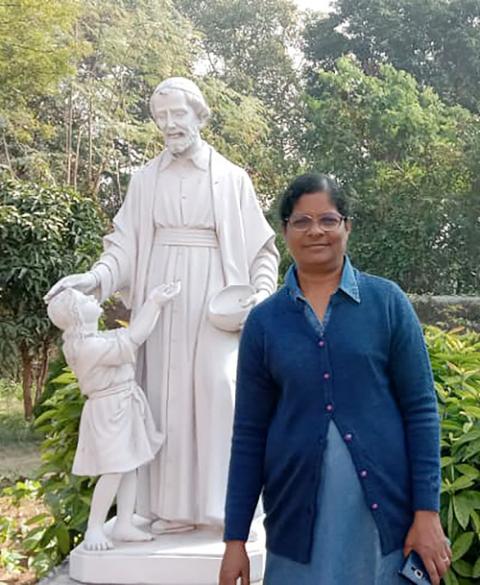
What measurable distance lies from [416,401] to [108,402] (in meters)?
1.60

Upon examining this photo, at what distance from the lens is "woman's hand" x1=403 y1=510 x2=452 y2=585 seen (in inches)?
63.0

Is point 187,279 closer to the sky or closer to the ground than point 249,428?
closer to the sky

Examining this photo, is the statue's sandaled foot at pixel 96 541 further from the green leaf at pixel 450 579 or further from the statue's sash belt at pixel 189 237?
the green leaf at pixel 450 579

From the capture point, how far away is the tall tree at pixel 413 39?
15344 millimetres

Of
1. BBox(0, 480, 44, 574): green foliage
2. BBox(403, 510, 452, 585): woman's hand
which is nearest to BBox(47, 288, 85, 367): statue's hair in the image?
BBox(403, 510, 452, 585): woman's hand

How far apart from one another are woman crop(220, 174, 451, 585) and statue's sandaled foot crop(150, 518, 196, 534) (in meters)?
1.57

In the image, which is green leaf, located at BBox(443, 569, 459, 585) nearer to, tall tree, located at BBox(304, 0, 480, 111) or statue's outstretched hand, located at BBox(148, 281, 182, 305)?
statue's outstretched hand, located at BBox(148, 281, 182, 305)

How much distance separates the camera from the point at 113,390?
3.03 m

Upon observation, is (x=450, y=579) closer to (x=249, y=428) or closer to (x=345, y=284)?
(x=249, y=428)

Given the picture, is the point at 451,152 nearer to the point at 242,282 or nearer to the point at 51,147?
the point at 51,147

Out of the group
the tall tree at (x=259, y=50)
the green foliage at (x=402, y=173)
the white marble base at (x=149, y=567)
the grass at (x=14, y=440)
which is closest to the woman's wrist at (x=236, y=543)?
the white marble base at (x=149, y=567)

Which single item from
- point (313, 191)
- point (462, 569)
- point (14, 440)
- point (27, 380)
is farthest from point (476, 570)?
point (27, 380)

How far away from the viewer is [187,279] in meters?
3.24

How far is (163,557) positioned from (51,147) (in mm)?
9738
